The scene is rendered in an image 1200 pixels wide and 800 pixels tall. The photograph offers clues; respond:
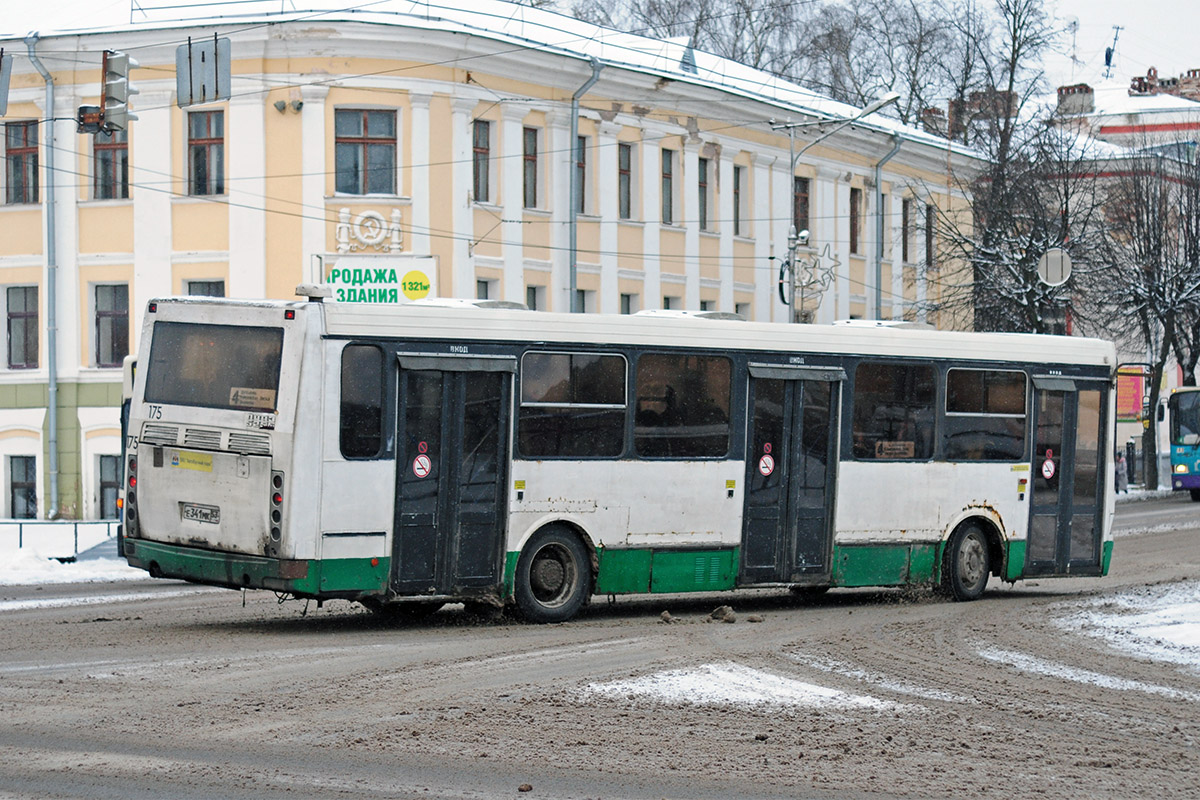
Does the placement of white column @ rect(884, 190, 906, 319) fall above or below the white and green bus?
above

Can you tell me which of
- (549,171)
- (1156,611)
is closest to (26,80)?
(549,171)

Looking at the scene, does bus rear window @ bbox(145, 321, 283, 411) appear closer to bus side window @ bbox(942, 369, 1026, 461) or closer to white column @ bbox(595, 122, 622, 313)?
bus side window @ bbox(942, 369, 1026, 461)

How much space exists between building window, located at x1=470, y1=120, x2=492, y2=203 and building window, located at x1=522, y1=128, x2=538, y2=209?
1.17m

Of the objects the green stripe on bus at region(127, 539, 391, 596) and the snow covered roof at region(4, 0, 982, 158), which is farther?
the snow covered roof at region(4, 0, 982, 158)

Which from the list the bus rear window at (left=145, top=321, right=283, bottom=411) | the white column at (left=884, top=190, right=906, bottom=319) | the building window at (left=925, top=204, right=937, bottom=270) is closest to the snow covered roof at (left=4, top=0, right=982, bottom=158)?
the white column at (left=884, top=190, right=906, bottom=319)

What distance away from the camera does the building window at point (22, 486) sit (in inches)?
1355

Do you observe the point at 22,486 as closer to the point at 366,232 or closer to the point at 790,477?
the point at 366,232

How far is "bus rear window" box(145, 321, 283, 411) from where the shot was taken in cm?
1392

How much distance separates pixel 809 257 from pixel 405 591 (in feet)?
108

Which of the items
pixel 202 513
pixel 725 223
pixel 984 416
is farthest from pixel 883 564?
pixel 725 223

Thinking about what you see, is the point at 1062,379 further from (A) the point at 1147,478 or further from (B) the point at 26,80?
(A) the point at 1147,478

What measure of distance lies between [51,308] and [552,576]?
71.5 feet

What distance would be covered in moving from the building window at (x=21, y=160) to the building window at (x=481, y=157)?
27.8ft

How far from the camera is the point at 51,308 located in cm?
3422
